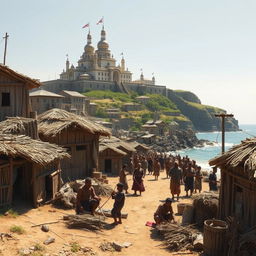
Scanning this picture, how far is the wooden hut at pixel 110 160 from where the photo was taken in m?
25.2

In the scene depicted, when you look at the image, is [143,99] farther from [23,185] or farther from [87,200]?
[87,200]

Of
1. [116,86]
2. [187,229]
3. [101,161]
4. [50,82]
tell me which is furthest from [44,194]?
[116,86]

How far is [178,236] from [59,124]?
10.0m

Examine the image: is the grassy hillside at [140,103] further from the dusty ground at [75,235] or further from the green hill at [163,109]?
the dusty ground at [75,235]

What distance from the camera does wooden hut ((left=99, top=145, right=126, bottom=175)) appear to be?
25156mm

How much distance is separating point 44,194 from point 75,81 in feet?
333

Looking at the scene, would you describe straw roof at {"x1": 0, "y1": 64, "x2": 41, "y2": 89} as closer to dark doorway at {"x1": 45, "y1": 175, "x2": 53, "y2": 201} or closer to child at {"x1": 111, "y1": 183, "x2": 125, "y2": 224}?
dark doorway at {"x1": 45, "y1": 175, "x2": 53, "y2": 201}

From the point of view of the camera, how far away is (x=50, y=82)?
109250mm

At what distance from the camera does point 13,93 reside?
16.7 meters

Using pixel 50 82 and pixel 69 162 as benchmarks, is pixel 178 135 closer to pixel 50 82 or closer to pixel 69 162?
pixel 50 82

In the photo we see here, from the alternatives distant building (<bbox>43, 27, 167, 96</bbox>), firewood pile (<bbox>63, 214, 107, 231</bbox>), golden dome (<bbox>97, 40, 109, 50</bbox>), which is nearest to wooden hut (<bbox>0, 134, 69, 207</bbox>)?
firewood pile (<bbox>63, 214, 107, 231</bbox>)

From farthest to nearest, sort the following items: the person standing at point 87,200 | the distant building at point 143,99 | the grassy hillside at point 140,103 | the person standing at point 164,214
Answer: the distant building at point 143,99
the grassy hillside at point 140,103
the person standing at point 87,200
the person standing at point 164,214

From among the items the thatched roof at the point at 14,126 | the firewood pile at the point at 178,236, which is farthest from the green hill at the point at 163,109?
the firewood pile at the point at 178,236

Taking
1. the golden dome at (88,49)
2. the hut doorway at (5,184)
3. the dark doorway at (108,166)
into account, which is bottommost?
the dark doorway at (108,166)
